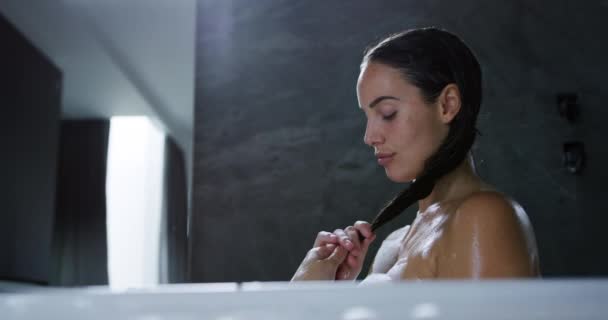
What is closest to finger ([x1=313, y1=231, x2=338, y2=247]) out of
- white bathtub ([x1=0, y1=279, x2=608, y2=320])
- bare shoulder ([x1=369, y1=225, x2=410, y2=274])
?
bare shoulder ([x1=369, y1=225, x2=410, y2=274])

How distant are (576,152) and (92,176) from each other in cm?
151

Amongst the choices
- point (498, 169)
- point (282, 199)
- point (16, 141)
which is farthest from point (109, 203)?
point (498, 169)

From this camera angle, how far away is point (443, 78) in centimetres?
104

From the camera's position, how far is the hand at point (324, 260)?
1.08 metres

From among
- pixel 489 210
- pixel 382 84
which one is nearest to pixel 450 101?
pixel 382 84

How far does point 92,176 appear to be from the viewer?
2.17m

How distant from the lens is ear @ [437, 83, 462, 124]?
1.03 meters

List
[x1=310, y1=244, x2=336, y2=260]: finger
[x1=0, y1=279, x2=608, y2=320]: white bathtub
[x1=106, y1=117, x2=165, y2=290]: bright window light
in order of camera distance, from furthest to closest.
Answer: [x1=106, y1=117, x2=165, y2=290]: bright window light → [x1=310, y1=244, x2=336, y2=260]: finger → [x1=0, y1=279, x2=608, y2=320]: white bathtub

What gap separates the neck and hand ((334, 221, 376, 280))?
0.38 feet

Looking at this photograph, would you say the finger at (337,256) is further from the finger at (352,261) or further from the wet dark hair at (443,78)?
the wet dark hair at (443,78)

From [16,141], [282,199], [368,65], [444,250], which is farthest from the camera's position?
[16,141]

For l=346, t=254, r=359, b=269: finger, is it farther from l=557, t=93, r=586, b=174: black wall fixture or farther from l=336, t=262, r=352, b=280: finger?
l=557, t=93, r=586, b=174: black wall fixture

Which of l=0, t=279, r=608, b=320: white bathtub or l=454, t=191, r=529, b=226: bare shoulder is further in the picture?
l=454, t=191, r=529, b=226: bare shoulder

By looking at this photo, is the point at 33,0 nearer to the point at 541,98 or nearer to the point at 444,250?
the point at 541,98
